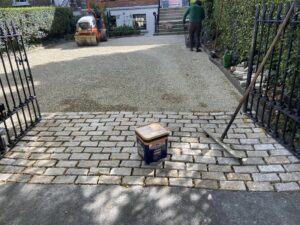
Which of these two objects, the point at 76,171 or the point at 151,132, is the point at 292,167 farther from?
the point at 76,171

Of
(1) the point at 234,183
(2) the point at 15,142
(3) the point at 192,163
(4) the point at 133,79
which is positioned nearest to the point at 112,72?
(4) the point at 133,79

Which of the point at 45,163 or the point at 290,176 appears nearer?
the point at 290,176

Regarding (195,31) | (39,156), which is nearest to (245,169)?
(39,156)

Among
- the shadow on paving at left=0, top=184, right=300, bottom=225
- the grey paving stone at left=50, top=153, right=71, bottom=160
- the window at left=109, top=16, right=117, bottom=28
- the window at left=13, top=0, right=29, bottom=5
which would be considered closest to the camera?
the shadow on paving at left=0, top=184, right=300, bottom=225

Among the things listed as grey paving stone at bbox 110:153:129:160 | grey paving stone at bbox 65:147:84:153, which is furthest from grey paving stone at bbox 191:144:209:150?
grey paving stone at bbox 65:147:84:153

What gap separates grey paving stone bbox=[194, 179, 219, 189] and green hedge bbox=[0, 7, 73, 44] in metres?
12.0

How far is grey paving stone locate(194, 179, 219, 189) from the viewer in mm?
3146

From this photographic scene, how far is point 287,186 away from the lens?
122 inches

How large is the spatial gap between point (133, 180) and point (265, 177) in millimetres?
1656

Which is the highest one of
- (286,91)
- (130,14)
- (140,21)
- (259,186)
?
(130,14)

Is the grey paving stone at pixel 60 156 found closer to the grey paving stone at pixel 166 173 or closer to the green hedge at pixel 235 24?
the grey paving stone at pixel 166 173

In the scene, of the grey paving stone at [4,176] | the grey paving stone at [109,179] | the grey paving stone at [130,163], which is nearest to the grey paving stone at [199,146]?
the grey paving stone at [130,163]

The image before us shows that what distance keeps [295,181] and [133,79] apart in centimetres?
544

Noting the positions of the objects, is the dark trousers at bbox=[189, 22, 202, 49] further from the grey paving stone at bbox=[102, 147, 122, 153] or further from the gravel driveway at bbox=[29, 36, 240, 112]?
the grey paving stone at bbox=[102, 147, 122, 153]
